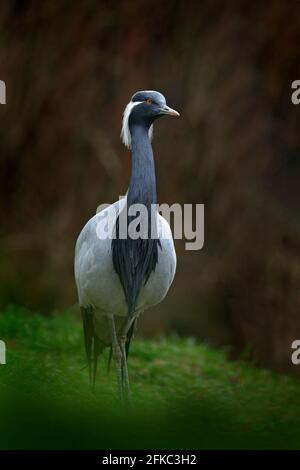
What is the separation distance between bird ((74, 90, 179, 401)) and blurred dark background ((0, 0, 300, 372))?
4.85m

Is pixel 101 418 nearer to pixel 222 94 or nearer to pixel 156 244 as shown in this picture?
pixel 156 244

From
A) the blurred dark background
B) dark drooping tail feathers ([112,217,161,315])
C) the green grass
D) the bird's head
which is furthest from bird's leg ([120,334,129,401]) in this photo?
the blurred dark background

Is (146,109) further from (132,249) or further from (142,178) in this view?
(132,249)

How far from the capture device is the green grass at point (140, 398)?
364 cm

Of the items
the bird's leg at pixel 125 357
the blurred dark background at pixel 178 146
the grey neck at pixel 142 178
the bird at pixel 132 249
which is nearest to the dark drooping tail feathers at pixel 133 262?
the bird at pixel 132 249

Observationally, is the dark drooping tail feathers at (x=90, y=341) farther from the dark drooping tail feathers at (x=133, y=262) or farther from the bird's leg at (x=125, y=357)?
the dark drooping tail feathers at (x=133, y=262)

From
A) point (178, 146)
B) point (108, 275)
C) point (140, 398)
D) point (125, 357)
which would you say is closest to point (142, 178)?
point (108, 275)

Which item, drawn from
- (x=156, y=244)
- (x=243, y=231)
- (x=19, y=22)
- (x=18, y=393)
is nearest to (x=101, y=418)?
(x=18, y=393)

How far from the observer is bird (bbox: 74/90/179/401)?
5.65 meters

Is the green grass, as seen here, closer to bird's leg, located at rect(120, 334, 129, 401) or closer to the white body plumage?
bird's leg, located at rect(120, 334, 129, 401)

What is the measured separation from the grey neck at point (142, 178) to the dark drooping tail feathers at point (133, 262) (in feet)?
0.73

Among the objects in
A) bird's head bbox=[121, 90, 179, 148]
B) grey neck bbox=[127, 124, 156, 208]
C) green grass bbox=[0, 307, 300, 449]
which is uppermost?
bird's head bbox=[121, 90, 179, 148]

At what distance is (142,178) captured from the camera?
5.65 m

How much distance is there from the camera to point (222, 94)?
11234mm
